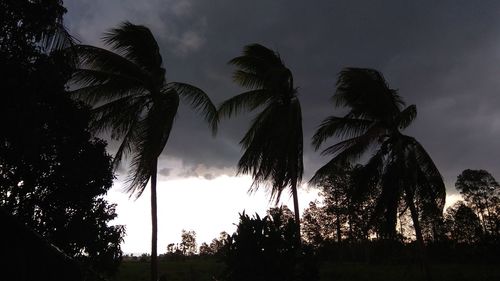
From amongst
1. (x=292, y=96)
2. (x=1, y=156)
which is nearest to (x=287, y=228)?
(x=292, y=96)

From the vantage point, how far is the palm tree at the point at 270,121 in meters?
12.1

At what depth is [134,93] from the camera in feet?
39.2

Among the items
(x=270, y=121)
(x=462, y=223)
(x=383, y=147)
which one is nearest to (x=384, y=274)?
(x=383, y=147)

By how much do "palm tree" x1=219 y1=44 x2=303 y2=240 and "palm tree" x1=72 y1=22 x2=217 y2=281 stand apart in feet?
5.48

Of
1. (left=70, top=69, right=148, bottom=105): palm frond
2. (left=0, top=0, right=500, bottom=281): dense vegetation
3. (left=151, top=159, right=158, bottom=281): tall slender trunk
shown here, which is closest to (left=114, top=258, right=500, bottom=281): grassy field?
(left=0, top=0, right=500, bottom=281): dense vegetation

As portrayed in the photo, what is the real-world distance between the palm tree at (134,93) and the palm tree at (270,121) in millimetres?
1671

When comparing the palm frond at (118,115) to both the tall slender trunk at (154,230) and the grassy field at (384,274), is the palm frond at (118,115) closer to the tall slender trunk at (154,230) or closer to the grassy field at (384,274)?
the tall slender trunk at (154,230)

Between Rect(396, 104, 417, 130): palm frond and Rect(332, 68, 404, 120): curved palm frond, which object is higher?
Rect(332, 68, 404, 120): curved palm frond

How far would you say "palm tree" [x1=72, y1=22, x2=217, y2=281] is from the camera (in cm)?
1073

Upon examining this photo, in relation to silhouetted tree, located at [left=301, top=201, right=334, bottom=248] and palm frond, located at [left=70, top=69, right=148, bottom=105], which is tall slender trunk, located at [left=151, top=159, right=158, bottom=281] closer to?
palm frond, located at [left=70, top=69, right=148, bottom=105]

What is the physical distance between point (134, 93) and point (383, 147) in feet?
29.2

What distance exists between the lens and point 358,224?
47.2 metres

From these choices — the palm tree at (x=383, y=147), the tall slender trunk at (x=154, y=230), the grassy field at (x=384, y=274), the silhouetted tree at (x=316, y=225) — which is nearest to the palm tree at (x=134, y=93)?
the tall slender trunk at (x=154, y=230)

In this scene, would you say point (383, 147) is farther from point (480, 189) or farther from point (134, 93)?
point (480, 189)
